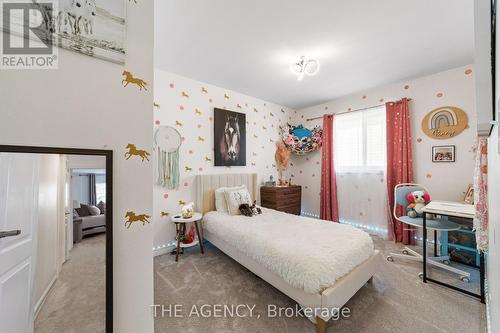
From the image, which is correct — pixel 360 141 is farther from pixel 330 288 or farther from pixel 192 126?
pixel 192 126

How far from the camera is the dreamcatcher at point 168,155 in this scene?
8.64ft

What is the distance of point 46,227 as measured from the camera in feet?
2.47

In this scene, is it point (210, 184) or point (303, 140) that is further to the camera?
point (303, 140)

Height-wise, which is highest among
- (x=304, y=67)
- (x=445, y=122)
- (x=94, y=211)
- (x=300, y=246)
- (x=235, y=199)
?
(x=304, y=67)

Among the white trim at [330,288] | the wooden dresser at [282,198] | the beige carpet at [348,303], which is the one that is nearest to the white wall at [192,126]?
the wooden dresser at [282,198]

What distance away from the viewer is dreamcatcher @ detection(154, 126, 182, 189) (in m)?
2.63

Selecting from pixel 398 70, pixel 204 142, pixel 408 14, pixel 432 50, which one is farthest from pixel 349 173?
pixel 204 142

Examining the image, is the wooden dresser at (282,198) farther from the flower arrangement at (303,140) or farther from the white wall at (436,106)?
the white wall at (436,106)

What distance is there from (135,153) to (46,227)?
17.5 inches

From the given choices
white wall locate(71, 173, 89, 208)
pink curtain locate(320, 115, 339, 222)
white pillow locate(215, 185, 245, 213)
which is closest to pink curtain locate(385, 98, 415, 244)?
pink curtain locate(320, 115, 339, 222)

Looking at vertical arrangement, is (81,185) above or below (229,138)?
below

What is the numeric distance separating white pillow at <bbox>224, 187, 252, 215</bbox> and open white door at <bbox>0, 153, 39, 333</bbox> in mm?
2192

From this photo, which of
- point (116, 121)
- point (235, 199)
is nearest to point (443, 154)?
point (235, 199)

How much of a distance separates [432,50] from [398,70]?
451 millimetres
